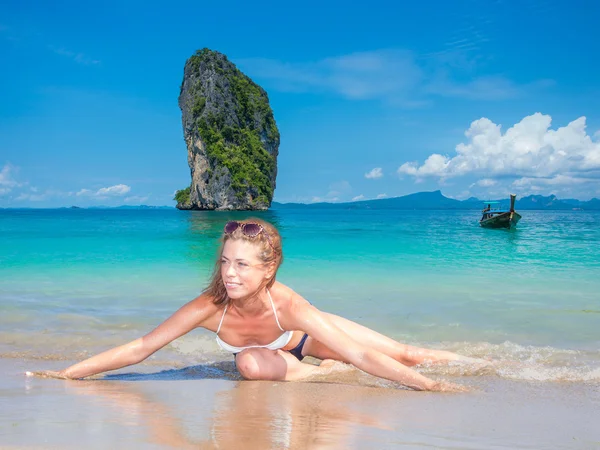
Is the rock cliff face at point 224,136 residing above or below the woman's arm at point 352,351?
above

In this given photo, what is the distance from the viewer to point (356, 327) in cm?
439

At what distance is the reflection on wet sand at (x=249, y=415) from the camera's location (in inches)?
93.6

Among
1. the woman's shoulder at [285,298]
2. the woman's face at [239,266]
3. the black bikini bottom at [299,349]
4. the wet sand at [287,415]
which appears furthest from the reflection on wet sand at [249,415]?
the woman's face at [239,266]

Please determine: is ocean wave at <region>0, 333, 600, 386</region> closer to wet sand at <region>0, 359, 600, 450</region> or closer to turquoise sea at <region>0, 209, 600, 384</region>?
turquoise sea at <region>0, 209, 600, 384</region>

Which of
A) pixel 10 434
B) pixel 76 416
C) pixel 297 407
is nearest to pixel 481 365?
pixel 297 407

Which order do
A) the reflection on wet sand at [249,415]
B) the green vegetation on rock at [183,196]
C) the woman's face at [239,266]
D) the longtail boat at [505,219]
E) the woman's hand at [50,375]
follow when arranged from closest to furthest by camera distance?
the reflection on wet sand at [249,415] < the woman's face at [239,266] < the woman's hand at [50,375] < the longtail boat at [505,219] < the green vegetation on rock at [183,196]

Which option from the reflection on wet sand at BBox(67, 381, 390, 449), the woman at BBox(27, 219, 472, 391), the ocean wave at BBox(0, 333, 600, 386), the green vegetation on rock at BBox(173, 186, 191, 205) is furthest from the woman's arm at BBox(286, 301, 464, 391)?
the green vegetation on rock at BBox(173, 186, 191, 205)

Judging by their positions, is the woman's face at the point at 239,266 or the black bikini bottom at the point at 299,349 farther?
the black bikini bottom at the point at 299,349

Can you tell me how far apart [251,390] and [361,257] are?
1389cm

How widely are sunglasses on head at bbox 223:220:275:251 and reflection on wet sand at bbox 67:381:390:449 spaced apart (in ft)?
3.34

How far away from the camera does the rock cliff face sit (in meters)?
93.6

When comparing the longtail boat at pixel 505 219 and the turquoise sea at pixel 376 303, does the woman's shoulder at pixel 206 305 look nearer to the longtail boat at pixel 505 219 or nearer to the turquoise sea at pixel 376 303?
the turquoise sea at pixel 376 303

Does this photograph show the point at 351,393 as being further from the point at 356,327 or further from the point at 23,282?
the point at 23,282

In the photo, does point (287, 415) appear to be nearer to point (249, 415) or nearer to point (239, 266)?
point (249, 415)
